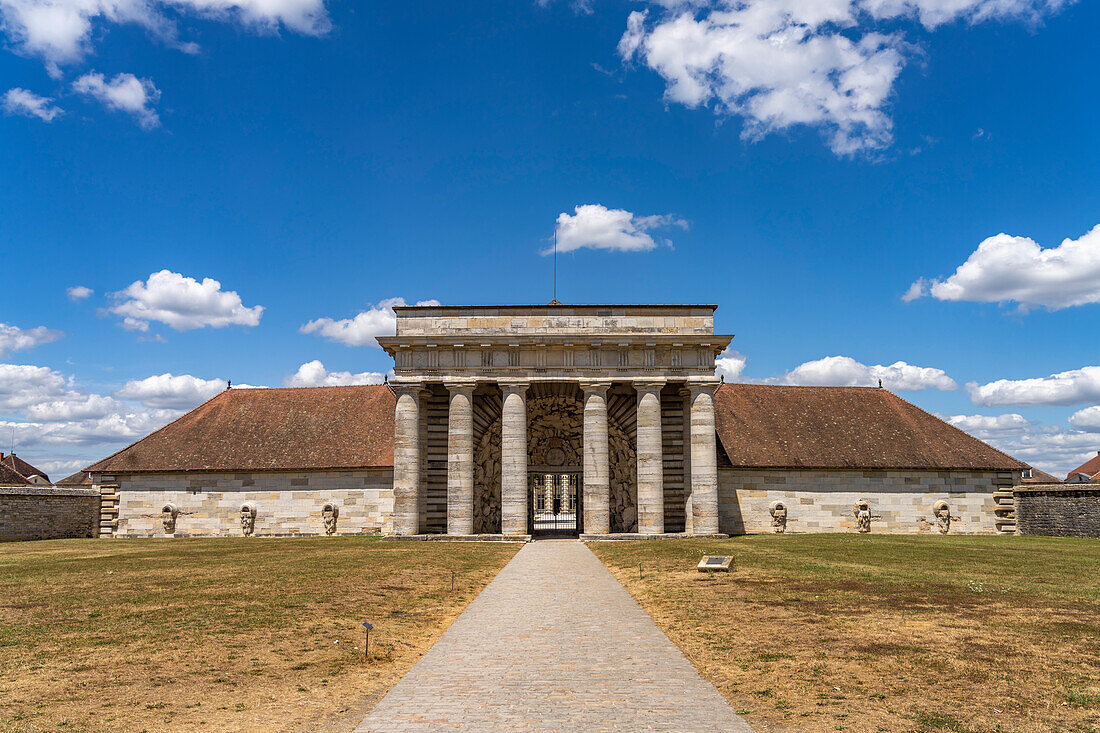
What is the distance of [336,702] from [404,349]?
2640 cm

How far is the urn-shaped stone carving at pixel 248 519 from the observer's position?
1480 inches

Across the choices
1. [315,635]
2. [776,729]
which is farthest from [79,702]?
[776,729]

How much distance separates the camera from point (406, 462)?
33.2 meters

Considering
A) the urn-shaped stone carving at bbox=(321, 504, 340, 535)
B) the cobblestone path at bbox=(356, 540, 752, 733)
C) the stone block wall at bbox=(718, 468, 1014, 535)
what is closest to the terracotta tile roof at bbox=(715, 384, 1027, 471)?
the stone block wall at bbox=(718, 468, 1014, 535)

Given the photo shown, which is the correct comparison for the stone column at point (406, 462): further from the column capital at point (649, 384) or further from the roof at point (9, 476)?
the roof at point (9, 476)

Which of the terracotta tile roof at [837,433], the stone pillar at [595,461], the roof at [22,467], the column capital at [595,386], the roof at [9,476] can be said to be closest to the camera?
the stone pillar at [595,461]

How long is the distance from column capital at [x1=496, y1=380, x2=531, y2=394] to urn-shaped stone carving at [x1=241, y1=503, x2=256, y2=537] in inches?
593

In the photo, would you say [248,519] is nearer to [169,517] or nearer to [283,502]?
[283,502]

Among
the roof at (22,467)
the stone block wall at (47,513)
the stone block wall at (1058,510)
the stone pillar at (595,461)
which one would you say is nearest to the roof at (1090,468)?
the stone block wall at (1058,510)

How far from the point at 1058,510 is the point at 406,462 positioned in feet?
102

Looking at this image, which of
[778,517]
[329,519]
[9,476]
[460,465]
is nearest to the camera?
[460,465]

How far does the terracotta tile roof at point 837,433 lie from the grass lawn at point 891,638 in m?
16.2

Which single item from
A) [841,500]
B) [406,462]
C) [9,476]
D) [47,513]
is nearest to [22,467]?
[9,476]

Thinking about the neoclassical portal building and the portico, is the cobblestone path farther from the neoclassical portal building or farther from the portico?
the neoclassical portal building
